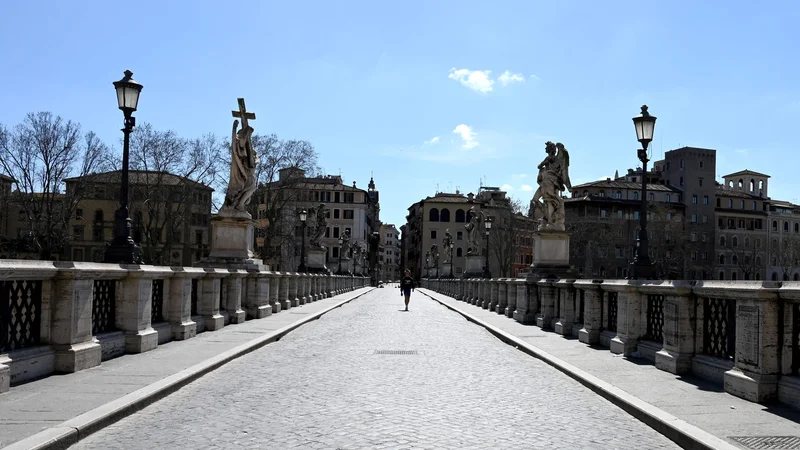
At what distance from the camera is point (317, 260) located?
53500 mm

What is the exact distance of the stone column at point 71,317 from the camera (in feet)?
32.5

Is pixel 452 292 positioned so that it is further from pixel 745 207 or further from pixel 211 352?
pixel 745 207

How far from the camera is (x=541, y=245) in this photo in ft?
76.6

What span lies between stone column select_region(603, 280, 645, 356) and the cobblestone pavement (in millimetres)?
1546

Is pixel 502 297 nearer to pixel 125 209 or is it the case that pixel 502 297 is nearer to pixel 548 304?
pixel 548 304

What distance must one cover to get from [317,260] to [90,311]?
4288 cm

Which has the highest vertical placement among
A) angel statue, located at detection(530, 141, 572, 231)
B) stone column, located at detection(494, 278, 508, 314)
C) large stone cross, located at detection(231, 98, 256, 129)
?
large stone cross, located at detection(231, 98, 256, 129)

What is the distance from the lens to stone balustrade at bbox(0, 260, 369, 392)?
905 cm

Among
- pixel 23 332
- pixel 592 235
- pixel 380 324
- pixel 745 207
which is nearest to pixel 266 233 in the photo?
pixel 380 324

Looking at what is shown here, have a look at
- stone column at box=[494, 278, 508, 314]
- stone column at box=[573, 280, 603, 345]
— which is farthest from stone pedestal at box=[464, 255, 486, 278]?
stone column at box=[573, 280, 603, 345]

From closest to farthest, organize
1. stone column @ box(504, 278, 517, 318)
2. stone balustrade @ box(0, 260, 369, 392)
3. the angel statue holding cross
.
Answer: stone balustrade @ box(0, 260, 369, 392), the angel statue holding cross, stone column @ box(504, 278, 517, 318)

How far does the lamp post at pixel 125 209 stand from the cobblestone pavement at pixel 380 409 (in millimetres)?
2763

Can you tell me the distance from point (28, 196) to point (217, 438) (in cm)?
5558

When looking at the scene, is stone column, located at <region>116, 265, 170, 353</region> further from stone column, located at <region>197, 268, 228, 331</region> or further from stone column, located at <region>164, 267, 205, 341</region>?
stone column, located at <region>197, 268, 228, 331</region>
